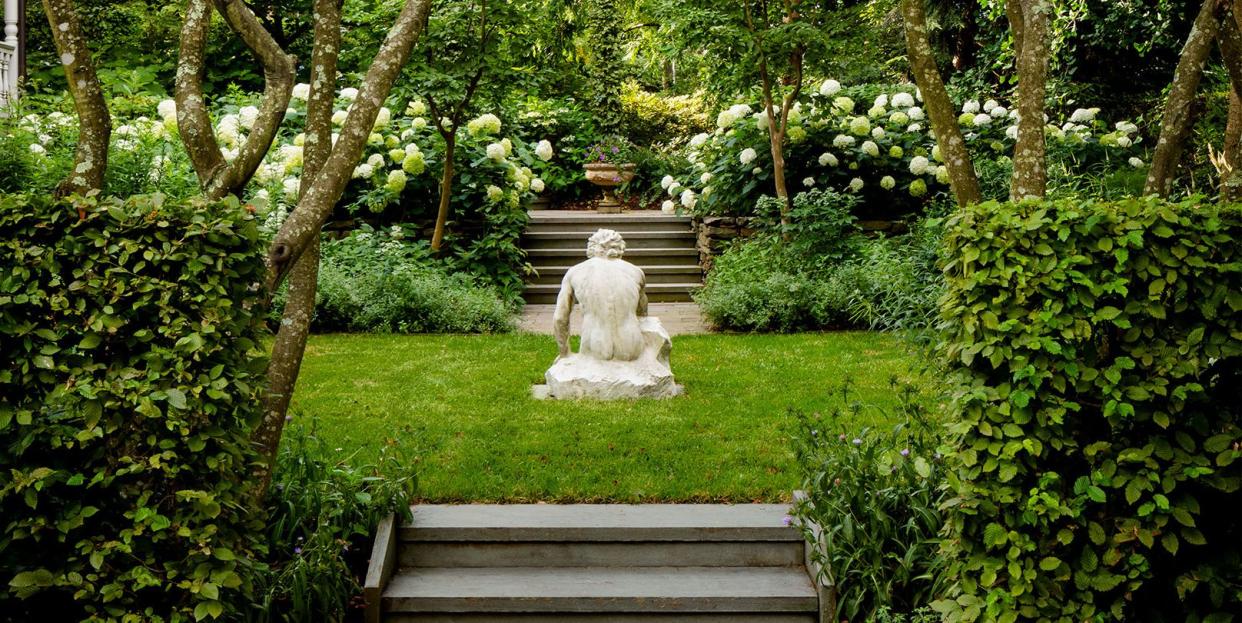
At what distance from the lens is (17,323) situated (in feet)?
12.0

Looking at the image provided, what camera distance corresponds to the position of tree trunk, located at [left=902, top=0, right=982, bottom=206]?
501 centimetres

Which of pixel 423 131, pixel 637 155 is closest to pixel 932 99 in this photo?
pixel 423 131

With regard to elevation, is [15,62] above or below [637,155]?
above

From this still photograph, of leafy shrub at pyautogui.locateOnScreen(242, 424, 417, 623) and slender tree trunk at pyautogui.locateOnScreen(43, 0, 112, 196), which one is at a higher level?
slender tree trunk at pyautogui.locateOnScreen(43, 0, 112, 196)

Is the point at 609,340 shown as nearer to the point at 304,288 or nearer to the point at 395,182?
the point at 304,288

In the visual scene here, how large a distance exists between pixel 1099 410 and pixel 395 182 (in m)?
9.56

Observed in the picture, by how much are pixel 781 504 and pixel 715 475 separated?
1.67 ft

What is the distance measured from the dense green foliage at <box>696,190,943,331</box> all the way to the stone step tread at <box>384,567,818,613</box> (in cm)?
430

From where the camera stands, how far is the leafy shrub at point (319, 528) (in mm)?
4488

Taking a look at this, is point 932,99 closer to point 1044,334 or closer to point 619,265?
point 1044,334

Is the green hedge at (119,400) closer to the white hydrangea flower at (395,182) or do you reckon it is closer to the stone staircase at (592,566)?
the stone staircase at (592,566)

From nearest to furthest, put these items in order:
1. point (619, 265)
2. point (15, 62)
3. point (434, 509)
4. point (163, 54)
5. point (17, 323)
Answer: point (17, 323) < point (434, 509) < point (619, 265) < point (15, 62) < point (163, 54)

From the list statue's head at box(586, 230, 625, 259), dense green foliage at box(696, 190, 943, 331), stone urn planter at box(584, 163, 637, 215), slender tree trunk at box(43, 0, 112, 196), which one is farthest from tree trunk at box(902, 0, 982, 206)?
stone urn planter at box(584, 163, 637, 215)

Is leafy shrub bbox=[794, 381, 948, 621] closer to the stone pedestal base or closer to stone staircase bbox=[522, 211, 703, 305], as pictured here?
the stone pedestal base
